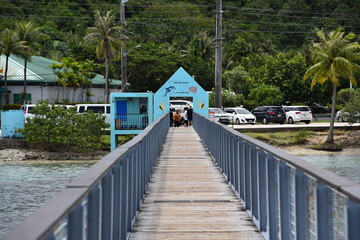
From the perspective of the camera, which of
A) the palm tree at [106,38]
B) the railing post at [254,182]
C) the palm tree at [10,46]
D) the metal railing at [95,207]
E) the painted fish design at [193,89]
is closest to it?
the metal railing at [95,207]

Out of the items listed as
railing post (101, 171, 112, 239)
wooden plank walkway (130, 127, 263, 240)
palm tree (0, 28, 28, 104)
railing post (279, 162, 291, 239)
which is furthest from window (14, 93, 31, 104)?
railing post (101, 171, 112, 239)

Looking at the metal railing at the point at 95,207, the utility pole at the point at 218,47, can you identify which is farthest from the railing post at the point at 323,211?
the utility pole at the point at 218,47

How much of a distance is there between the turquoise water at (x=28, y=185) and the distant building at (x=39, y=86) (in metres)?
19.9

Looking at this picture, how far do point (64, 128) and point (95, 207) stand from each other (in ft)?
155

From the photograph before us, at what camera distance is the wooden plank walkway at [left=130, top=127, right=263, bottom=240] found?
8.70 m

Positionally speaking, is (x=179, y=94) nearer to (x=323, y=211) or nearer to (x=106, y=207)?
(x=106, y=207)

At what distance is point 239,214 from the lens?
1015cm

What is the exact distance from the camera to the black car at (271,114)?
59531 millimetres

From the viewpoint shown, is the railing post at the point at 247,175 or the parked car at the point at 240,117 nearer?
the railing post at the point at 247,175

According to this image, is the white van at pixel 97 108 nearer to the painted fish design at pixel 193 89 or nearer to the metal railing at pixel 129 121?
the metal railing at pixel 129 121

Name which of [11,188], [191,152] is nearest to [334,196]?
[191,152]

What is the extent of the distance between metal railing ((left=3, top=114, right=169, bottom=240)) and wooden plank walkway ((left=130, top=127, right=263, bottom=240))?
374 mm

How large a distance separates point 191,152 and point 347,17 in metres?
109

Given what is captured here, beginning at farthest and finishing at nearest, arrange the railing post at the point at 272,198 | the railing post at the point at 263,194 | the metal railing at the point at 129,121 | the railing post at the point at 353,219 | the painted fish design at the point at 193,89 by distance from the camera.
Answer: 1. the metal railing at the point at 129,121
2. the painted fish design at the point at 193,89
3. the railing post at the point at 263,194
4. the railing post at the point at 272,198
5. the railing post at the point at 353,219
